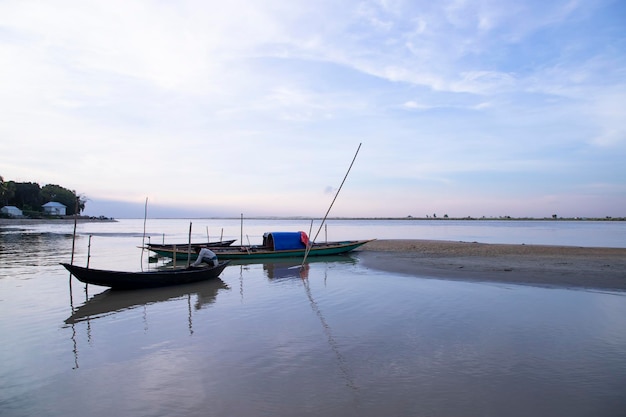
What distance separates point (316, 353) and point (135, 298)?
7556 mm

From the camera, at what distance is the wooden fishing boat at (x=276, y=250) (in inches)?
880

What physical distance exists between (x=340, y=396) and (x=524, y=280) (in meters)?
11.6

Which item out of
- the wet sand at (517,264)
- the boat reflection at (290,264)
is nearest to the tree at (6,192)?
the boat reflection at (290,264)

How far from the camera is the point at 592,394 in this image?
5.18 metres

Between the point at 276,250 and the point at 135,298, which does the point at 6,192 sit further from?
the point at 135,298

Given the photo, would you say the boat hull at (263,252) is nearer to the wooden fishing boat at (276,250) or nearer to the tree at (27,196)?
the wooden fishing boat at (276,250)

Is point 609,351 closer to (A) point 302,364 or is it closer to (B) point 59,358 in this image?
(A) point 302,364

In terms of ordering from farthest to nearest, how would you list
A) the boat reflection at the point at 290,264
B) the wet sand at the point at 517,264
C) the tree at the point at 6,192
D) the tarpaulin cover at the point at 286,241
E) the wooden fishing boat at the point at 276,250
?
the tree at the point at 6,192 → the tarpaulin cover at the point at 286,241 → the wooden fishing boat at the point at 276,250 → the boat reflection at the point at 290,264 → the wet sand at the point at 517,264

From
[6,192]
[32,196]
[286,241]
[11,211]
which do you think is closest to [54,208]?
[32,196]

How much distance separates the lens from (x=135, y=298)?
1199 centimetres

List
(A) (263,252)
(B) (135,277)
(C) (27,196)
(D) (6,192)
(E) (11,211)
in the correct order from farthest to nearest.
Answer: (C) (27,196) → (E) (11,211) → (D) (6,192) → (A) (263,252) → (B) (135,277)

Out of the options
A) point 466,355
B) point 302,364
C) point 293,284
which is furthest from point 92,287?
point 466,355

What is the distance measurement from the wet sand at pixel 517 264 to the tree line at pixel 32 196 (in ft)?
237

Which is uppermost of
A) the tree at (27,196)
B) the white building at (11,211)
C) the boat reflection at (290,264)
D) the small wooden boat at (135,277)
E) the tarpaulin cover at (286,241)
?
the tree at (27,196)
